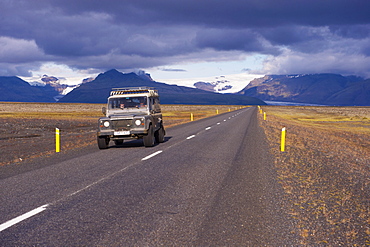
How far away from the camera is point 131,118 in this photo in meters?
14.6

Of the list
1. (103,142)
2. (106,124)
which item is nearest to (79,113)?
(103,142)

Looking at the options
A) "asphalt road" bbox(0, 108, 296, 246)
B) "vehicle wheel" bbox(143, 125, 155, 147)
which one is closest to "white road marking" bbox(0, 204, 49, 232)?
"asphalt road" bbox(0, 108, 296, 246)

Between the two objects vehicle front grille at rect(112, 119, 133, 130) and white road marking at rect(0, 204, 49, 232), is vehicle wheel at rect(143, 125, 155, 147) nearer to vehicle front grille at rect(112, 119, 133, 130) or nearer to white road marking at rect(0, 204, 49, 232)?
vehicle front grille at rect(112, 119, 133, 130)

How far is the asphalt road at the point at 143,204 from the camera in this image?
15.8ft

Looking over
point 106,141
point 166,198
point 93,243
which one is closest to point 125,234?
point 93,243

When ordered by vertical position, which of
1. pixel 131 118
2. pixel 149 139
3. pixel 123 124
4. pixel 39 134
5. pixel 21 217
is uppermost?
pixel 131 118

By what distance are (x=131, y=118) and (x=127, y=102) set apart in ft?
6.06

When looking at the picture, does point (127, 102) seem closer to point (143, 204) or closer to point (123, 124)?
point (123, 124)

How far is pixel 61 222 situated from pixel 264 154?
353 inches

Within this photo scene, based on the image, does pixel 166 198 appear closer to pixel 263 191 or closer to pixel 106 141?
pixel 263 191

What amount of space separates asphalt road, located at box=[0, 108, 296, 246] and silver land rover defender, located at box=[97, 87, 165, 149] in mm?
3552

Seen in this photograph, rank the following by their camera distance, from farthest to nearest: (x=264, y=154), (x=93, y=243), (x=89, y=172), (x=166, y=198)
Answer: (x=264, y=154) < (x=89, y=172) < (x=166, y=198) < (x=93, y=243)

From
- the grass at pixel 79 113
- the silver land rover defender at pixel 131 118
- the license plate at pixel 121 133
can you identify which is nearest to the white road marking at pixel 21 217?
the license plate at pixel 121 133

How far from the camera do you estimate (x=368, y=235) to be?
5012mm
